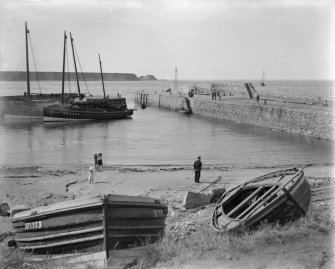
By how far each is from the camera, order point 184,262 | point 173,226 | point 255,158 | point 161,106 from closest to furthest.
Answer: point 184,262 < point 173,226 < point 255,158 < point 161,106

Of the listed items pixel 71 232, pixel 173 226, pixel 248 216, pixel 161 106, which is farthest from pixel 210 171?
pixel 161 106

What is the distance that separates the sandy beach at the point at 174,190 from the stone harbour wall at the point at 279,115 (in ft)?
39.1

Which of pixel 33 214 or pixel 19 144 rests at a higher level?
pixel 33 214

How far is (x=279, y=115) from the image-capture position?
128ft

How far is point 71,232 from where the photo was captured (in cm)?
872

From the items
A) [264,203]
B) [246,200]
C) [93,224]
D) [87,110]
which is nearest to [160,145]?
[246,200]

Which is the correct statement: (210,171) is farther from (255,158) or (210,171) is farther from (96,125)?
(96,125)

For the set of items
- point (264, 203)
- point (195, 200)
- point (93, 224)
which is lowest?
point (195, 200)

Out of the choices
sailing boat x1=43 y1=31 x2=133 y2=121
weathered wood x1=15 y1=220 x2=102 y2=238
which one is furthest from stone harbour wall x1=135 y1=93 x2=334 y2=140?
weathered wood x1=15 y1=220 x2=102 y2=238

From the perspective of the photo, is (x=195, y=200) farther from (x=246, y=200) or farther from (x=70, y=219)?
(x=70, y=219)

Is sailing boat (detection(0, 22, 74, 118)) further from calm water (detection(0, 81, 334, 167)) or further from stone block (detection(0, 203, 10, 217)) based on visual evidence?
stone block (detection(0, 203, 10, 217))

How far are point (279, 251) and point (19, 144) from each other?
90.7 feet

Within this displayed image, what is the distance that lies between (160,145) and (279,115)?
1359 centimetres

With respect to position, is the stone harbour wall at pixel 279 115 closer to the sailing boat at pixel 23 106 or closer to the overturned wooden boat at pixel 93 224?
the sailing boat at pixel 23 106
